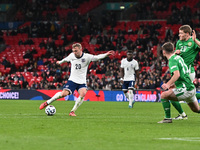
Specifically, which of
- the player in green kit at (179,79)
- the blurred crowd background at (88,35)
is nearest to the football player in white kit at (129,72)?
the blurred crowd background at (88,35)

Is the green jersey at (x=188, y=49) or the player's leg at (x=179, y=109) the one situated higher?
the green jersey at (x=188, y=49)

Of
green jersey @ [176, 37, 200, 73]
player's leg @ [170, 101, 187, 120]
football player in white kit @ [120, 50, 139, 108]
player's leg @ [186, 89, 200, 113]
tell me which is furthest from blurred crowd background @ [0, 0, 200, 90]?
player's leg @ [186, 89, 200, 113]

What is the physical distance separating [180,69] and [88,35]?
32.4m

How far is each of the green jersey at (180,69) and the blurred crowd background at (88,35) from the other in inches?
776

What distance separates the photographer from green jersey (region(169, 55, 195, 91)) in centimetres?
1071

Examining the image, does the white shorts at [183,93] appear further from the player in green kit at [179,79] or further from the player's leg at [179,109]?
the player's leg at [179,109]

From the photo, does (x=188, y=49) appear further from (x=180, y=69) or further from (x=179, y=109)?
(x=180, y=69)

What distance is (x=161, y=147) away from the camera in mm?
7152

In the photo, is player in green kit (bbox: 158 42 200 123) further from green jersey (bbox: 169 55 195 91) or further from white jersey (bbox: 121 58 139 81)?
white jersey (bbox: 121 58 139 81)

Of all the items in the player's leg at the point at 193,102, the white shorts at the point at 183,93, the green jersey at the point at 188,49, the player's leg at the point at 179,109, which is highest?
the green jersey at the point at 188,49

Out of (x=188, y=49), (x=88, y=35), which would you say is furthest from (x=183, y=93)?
(x=88, y=35)

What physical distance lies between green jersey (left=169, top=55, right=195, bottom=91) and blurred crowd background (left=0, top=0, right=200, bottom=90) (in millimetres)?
19723

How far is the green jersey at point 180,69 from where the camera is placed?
10.7 meters

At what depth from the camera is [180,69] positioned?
428 inches
